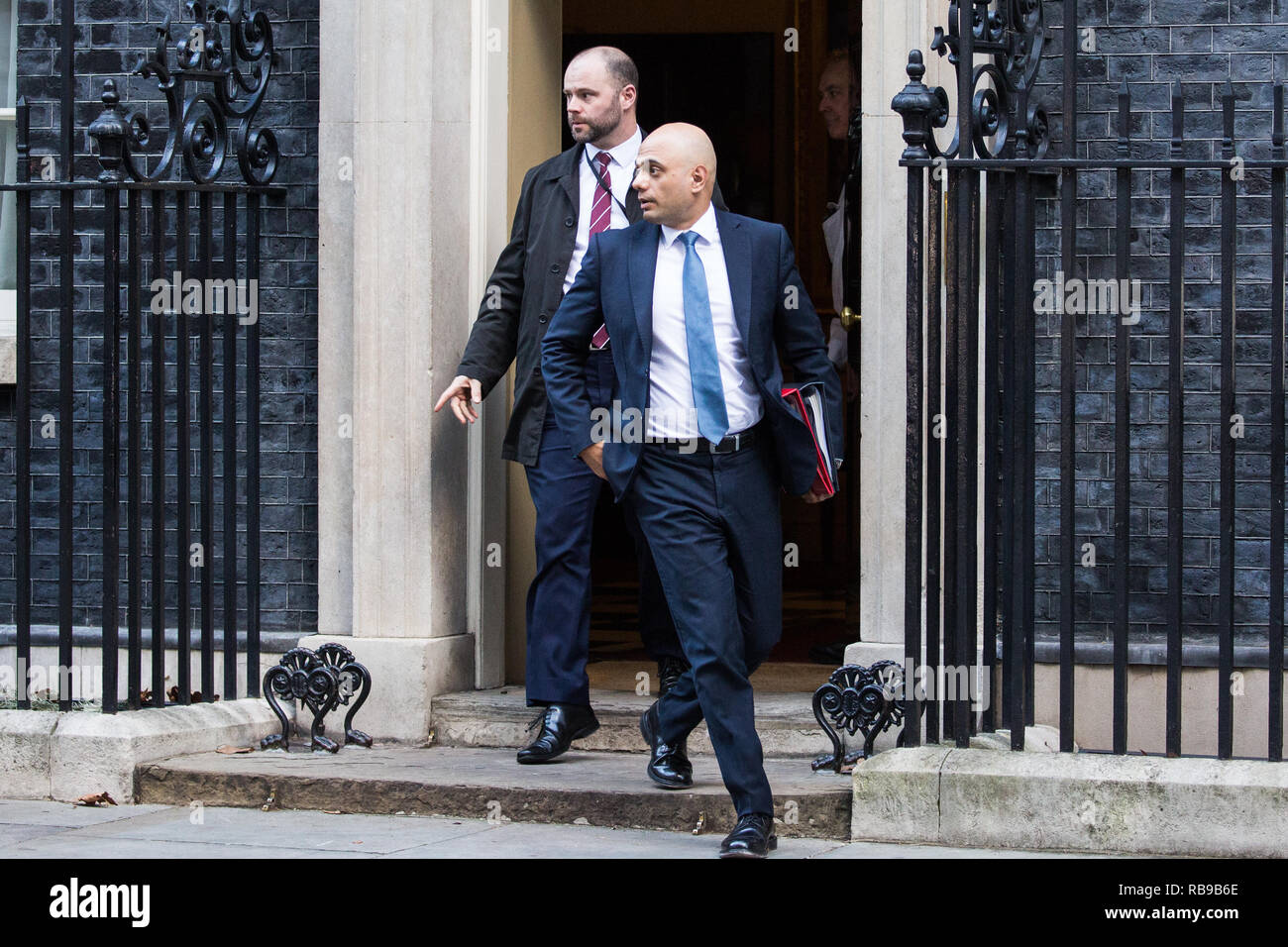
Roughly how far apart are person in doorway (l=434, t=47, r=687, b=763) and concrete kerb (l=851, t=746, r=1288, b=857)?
1011 millimetres

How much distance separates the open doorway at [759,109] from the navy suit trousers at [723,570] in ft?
18.8

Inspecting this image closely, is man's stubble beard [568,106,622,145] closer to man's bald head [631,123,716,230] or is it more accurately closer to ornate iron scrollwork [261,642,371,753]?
man's bald head [631,123,716,230]

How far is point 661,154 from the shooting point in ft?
17.6

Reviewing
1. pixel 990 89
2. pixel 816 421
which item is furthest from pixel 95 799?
pixel 990 89

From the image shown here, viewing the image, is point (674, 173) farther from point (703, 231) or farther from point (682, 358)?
point (682, 358)

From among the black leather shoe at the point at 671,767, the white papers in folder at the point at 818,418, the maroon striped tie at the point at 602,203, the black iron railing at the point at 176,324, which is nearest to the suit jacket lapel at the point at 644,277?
the white papers in folder at the point at 818,418

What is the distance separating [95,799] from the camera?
20.9 ft

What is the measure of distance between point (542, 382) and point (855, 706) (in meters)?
1.50

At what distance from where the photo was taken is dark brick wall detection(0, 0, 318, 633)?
24.3ft

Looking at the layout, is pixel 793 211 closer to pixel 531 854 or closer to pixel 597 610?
pixel 597 610

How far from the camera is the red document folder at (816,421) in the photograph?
17.7ft

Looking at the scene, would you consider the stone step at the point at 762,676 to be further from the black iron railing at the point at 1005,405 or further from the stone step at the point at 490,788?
the black iron railing at the point at 1005,405

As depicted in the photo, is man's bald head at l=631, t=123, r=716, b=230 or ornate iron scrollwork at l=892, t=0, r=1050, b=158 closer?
man's bald head at l=631, t=123, r=716, b=230

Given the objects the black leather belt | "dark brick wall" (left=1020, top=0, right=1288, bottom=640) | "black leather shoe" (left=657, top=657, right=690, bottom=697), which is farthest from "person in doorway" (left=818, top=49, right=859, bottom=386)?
the black leather belt
